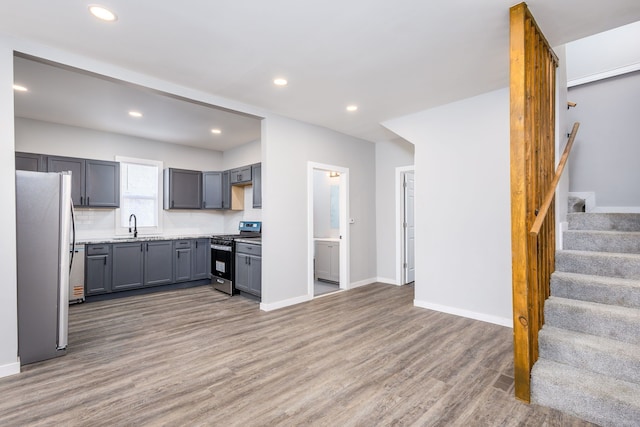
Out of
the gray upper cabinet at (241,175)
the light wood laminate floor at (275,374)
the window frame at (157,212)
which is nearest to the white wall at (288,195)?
the light wood laminate floor at (275,374)

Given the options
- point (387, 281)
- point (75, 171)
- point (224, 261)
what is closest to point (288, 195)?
point (224, 261)

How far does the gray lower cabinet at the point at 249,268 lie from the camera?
444 cm

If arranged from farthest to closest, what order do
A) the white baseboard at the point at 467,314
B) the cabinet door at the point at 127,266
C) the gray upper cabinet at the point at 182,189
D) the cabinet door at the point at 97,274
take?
1. the gray upper cabinet at the point at 182,189
2. the cabinet door at the point at 127,266
3. the cabinet door at the point at 97,274
4. the white baseboard at the point at 467,314

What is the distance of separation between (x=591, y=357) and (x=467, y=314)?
178 centimetres

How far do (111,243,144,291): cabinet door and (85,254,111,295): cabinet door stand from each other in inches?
3.1

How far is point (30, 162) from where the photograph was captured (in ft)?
14.4

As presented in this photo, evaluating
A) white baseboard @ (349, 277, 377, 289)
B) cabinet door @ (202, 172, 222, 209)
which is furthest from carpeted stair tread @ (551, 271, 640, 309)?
cabinet door @ (202, 172, 222, 209)

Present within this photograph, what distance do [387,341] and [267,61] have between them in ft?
9.83

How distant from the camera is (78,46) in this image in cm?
262

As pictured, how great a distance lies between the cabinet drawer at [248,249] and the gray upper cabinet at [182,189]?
1.77m

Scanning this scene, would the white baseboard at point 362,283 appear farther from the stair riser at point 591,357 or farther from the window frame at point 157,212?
the window frame at point 157,212

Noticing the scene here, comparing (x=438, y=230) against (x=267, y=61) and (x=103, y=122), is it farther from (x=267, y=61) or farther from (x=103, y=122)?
(x=103, y=122)

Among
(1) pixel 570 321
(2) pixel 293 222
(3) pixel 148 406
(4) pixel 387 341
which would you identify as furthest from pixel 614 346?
(2) pixel 293 222

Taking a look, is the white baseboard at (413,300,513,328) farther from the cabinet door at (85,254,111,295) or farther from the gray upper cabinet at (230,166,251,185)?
the cabinet door at (85,254,111,295)
